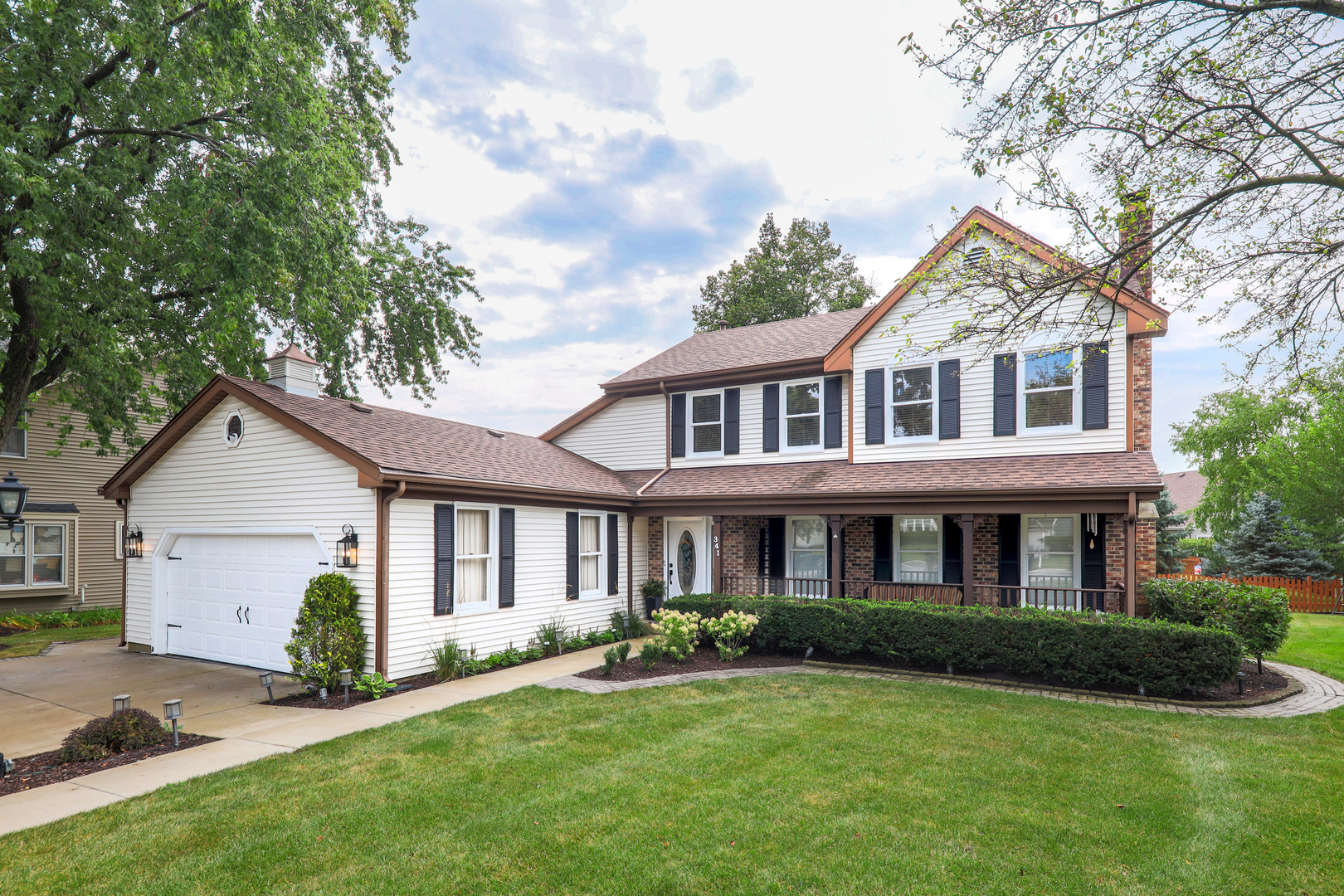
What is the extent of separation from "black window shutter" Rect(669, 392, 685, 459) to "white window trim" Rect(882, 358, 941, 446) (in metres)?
4.82

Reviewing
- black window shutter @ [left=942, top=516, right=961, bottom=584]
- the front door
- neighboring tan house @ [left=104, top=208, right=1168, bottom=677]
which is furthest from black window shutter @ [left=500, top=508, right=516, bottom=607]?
black window shutter @ [left=942, top=516, right=961, bottom=584]

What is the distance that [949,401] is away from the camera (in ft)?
44.0

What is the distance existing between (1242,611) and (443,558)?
12.1 m

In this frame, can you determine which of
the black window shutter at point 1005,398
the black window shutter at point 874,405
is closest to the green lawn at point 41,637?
the black window shutter at point 874,405

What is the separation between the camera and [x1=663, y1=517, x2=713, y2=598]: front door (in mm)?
15750

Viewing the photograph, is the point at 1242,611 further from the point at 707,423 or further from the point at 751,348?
the point at 751,348

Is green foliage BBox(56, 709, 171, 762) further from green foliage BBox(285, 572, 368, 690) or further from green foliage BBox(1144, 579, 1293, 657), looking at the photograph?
green foliage BBox(1144, 579, 1293, 657)

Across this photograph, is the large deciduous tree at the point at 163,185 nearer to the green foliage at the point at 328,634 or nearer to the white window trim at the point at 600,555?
the green foliage at the point at 328,634

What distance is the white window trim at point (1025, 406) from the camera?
482 inches

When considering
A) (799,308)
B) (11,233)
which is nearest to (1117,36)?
(11,233)

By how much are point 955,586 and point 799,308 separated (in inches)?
831

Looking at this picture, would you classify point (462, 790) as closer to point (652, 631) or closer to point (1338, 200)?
point (652, 631)

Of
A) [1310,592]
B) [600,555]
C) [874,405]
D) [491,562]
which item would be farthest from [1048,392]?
[1310,592]

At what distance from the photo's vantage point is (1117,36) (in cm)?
617
